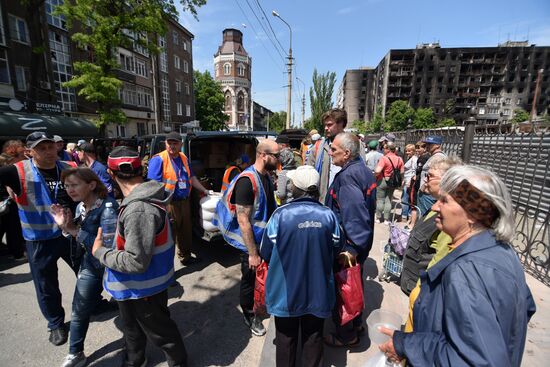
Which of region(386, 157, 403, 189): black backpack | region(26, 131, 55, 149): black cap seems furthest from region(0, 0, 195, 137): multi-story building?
region(386, 157, 403, 189): black backpack

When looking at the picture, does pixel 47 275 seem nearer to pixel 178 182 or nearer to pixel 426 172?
pixel 178 182

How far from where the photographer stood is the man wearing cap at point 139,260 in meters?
1.72

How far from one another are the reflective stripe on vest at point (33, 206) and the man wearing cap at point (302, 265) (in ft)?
7.21

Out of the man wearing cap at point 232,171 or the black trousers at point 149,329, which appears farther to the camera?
the man wearing cap at point 232,171

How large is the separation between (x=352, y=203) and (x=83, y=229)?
7.40ft

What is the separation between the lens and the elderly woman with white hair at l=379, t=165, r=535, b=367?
0.92 meters

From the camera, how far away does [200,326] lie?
2877 millimetres

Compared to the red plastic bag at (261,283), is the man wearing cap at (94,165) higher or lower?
higher

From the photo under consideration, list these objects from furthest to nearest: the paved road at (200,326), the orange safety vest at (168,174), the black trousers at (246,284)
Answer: the orange safety vest at (168,174) < the black trousers at (246,284) < the paved road at (200,326)

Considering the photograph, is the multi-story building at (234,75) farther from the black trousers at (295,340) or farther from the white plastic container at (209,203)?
the black trousers at (295,340)

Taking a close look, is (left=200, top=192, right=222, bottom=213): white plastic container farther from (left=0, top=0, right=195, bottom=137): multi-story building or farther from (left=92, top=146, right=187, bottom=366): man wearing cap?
(left=0, top=0, right=195, bottom=137): multi-story building

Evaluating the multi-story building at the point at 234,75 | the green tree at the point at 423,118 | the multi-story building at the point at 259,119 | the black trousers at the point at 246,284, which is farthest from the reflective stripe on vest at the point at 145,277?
A: the multi-story building at the point at 259,119

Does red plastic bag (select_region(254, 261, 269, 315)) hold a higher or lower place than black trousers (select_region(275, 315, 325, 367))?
higher

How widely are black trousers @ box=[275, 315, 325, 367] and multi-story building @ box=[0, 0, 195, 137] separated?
11531mm
